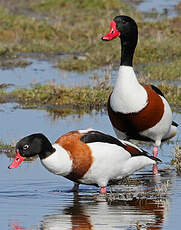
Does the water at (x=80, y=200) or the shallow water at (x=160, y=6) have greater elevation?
the shallow water at (x=160, y=6)

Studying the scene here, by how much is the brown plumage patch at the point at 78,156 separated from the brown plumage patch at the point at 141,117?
1.45 meters

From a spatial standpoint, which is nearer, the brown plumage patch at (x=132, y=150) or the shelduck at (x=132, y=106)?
the brown plumage patch at (x=132, y=150)

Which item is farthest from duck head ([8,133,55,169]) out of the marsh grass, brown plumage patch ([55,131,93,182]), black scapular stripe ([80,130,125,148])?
the marsh grass

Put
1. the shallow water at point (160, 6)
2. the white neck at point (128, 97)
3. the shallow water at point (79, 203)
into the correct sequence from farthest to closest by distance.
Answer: the shallow water at point (160, 6) < the white neck at point (128, 97) < the shallow water at point (79, 203)

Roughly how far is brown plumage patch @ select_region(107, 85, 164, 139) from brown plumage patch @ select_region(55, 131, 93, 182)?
1450mm

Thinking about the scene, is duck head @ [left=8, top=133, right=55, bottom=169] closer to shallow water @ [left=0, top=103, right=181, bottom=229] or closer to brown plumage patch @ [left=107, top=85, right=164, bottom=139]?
shallow water @ [left=0, top=103, right=181, bottom=229]

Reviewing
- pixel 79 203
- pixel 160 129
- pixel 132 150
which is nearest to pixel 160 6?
pixel 160 129

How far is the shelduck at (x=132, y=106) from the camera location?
9.41 meters

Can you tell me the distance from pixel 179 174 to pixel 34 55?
34.0 feet

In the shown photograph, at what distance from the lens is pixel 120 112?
942cm

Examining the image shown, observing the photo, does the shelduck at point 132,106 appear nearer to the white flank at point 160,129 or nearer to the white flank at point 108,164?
the white flank at point 160,129

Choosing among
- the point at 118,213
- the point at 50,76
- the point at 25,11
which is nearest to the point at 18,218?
the point at 118,213

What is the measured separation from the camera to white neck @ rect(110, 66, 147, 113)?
9.38 m

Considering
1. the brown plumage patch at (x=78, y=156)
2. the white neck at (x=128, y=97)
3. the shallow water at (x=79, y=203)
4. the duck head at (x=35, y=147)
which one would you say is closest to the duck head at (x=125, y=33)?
the white neck at (x=128, y=97)
